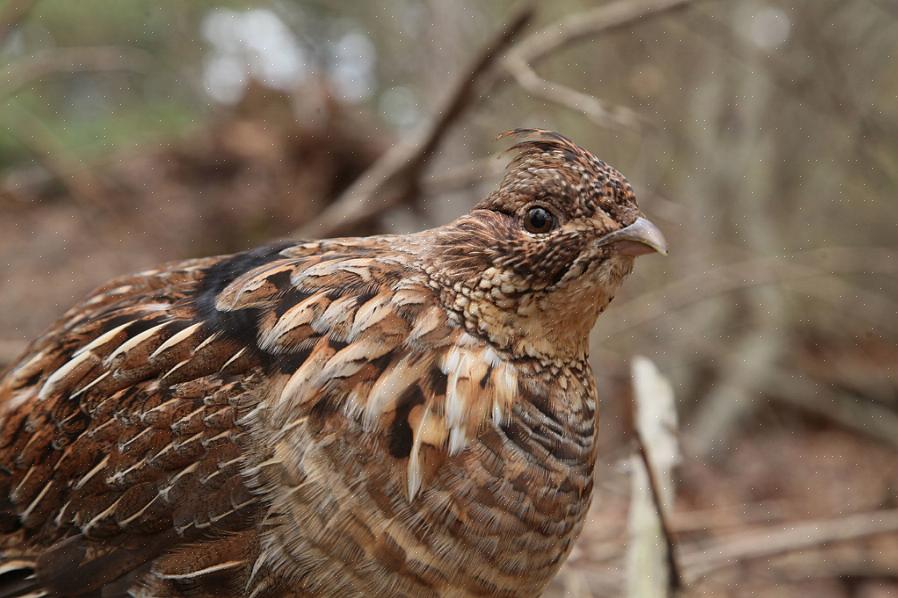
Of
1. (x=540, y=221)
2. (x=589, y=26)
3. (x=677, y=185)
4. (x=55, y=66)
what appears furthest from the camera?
(x=677, y=185)

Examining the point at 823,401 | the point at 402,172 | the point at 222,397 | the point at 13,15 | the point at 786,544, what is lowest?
the point at 823,401

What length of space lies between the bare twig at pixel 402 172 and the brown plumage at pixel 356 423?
2.08 metres

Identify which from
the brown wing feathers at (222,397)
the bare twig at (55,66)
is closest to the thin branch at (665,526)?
the brown wing feathers at (222,397)

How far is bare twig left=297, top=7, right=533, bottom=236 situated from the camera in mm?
4203

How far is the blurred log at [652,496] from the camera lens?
2762mm

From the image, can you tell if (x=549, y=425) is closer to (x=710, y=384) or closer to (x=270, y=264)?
(x=270, y=264)

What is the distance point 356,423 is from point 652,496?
1242 mm

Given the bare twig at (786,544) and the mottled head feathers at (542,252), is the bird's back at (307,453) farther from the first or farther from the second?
the bare twig at (786,544)

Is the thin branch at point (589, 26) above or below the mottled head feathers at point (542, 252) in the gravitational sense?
above

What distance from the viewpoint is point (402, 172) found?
16.1ft

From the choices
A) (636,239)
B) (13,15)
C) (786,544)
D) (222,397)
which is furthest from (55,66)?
(786,544)

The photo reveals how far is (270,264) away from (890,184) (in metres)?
6.74

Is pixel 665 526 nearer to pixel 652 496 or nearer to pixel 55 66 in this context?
pixel 652 496

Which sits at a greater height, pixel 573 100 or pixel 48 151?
pixel 48 151
